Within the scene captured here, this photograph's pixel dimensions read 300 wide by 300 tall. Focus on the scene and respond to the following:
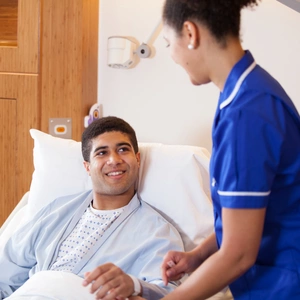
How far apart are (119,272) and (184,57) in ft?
1.65

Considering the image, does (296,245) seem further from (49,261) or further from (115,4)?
(115,4)

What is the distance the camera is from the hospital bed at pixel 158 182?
197 centimetres

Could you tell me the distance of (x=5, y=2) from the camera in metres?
2.61

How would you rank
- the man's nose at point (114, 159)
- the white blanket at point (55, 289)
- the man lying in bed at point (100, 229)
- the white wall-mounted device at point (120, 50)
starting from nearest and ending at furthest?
the white blanket at point (55, 289) → the man lying in bed at point (100, 229) → the man's nose at point (114, 159) → the white wall-mounted device at point (120, 50)

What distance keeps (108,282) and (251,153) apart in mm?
449

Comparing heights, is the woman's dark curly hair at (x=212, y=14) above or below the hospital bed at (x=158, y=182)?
above

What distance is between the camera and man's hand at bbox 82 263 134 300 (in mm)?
1148

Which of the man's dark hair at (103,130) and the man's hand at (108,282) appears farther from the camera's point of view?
the man's dark hair at (103,130)

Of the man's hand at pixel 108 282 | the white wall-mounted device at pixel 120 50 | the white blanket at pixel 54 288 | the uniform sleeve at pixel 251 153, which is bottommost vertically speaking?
the white blanket at pixel 54 288

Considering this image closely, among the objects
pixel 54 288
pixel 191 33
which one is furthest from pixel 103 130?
pixel 191 33

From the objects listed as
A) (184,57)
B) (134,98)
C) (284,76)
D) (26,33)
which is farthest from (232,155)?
(26,33)

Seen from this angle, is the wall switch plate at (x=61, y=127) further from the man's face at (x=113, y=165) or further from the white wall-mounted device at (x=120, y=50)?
the man's face at (x=113, y=165)

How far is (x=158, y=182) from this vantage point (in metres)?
2.04

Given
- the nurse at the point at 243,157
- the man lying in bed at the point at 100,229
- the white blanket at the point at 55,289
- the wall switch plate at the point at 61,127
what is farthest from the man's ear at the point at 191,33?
the wall switch plate at the point at 61,127
